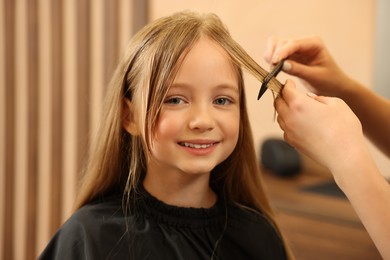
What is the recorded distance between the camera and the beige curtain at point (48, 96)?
4.63 ft

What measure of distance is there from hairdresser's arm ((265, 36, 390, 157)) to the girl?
0.58 feet

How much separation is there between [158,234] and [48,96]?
2.72 ft

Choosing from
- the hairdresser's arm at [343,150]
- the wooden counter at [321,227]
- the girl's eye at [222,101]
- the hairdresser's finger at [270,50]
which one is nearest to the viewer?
the hairdresser's arm at [343,150]

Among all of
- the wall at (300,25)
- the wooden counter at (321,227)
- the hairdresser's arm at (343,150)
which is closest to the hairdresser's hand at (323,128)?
the hairdresser's arm at (343,150)

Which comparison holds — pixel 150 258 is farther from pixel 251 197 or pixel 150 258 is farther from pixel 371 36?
pixel 371 36

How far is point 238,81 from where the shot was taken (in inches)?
34.5

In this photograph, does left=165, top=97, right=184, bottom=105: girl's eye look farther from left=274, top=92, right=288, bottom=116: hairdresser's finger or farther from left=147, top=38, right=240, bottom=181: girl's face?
left=274, top=92, right=288, bottom=116: hairdresser's finger

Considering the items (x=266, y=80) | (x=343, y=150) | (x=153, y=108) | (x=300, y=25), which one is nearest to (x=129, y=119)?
(x=153, y=108)

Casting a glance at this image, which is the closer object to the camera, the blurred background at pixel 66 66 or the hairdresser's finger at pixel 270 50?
the hairdresser's finger at pixel 270 50

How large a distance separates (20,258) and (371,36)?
1523 millimetres

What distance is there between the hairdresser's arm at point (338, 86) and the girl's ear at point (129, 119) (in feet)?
1.05

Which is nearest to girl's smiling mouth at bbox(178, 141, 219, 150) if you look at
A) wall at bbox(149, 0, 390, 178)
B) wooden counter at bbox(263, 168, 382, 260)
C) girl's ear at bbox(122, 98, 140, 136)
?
girl's ear at bbox(122, 98, 140, 136)

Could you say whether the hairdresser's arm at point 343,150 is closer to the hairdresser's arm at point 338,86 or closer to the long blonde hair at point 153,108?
the long blonde hair at point 153,108

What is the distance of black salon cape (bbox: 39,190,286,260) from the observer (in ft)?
2.73
